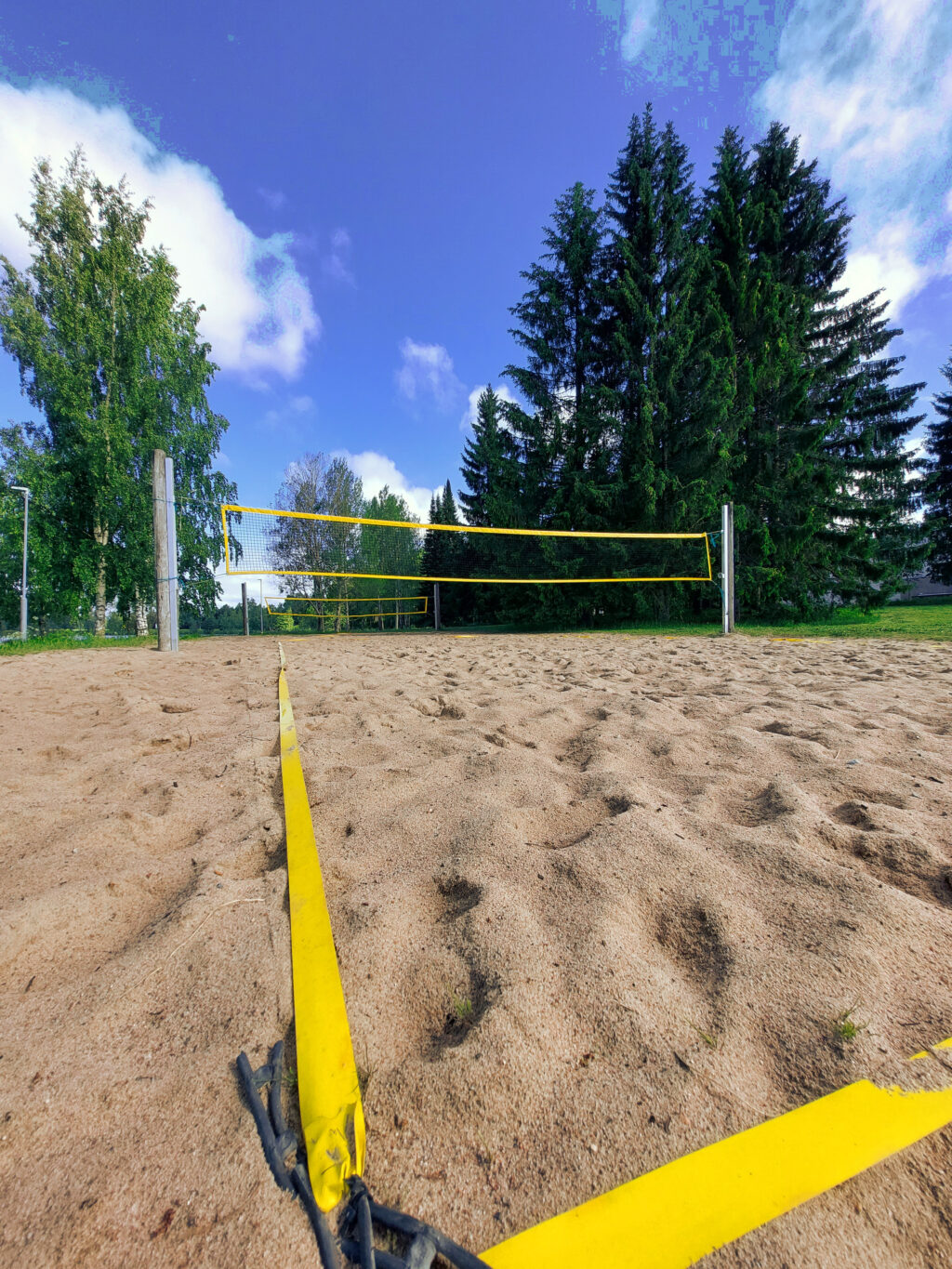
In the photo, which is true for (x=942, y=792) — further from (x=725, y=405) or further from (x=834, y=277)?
(x=834, y=277)

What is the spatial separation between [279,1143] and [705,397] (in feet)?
46.2

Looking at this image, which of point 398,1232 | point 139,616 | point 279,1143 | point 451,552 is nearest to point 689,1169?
point 398,1232

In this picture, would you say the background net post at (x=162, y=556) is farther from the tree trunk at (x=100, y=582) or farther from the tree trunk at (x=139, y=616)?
the tree trunk at (x=139, y=616)

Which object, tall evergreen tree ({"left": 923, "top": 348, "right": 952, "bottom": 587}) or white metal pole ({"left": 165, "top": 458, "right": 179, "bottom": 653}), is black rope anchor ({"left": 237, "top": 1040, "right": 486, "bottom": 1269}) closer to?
white metal pole ({"left": 165, "top": 458, "right": 179, "bottom": 653})

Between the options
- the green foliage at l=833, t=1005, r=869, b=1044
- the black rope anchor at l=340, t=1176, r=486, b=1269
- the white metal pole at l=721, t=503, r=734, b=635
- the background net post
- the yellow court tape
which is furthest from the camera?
the white metal pole at l=721, t=503, r=734, b=635

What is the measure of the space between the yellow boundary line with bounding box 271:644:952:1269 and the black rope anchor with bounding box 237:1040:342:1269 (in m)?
0.01

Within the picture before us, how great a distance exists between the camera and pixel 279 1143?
0.63 meters

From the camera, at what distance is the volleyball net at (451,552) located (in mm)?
7801

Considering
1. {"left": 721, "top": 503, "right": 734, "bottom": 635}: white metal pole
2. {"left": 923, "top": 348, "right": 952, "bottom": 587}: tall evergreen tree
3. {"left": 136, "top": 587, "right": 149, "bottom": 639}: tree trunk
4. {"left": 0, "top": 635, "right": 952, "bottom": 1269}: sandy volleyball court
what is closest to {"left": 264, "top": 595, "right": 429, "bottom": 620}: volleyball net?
{"left": 136, "top": 587, "right": 149, "bottom": 639}: tree trunk

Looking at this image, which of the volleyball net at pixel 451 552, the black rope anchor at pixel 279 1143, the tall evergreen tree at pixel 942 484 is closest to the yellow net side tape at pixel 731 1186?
the black rope anchor at pixel 279 1143

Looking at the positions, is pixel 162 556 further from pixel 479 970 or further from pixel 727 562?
pixel 727 562

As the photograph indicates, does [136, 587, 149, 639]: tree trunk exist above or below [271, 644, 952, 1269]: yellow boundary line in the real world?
above

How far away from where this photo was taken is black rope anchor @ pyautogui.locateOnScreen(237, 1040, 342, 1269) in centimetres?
53

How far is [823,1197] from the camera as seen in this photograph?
58 centimetres
